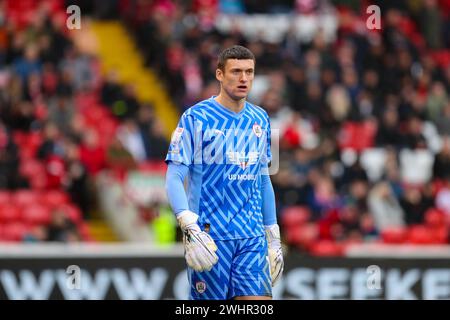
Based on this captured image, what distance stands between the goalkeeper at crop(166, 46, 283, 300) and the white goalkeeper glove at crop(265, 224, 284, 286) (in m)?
0.02

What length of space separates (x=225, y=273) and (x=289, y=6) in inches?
688

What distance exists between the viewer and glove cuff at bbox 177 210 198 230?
29.0 ft

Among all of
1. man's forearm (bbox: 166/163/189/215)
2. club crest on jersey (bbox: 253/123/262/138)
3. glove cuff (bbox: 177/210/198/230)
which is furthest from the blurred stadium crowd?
glove cuff (bbox: 177/210/198/230)

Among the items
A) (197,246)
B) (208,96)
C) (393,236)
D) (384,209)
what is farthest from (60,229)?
(197,246)

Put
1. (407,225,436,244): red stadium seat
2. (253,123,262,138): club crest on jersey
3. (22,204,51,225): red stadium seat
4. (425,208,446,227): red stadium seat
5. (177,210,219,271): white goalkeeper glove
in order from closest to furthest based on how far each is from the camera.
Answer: (177,210,219,271): white goalkeeper glove < (253,123,262,138): club crest on jersey < (22,204,51,225): red stadium seat < (407,225,436,244): red stadium seat < (425,208,446,227): red stadium seat

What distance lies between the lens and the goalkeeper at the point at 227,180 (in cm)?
910

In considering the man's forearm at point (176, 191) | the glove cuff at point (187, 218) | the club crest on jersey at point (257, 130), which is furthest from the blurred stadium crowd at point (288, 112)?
the glove cuff at point (187, 218)

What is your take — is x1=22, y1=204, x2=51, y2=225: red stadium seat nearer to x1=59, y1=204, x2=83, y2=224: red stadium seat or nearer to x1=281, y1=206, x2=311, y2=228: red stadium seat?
x1=59, y1=204, x2=83, y2=224: red stadium seat

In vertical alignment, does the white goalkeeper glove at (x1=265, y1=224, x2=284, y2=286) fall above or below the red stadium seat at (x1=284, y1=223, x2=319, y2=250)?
above

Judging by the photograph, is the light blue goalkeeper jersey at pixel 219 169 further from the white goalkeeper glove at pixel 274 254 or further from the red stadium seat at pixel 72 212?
the red stadium seat at pixel 72 212

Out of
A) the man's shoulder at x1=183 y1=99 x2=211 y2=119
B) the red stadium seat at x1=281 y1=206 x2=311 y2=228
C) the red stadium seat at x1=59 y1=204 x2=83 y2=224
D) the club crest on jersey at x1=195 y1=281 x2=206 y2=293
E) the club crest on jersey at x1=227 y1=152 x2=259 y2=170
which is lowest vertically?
the red stadium seat at x1=281 y1=206 x2=311 y2=228

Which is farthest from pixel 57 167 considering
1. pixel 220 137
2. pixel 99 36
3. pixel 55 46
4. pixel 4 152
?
pixel 220 137

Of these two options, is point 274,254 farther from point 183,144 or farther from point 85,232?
point 85,232

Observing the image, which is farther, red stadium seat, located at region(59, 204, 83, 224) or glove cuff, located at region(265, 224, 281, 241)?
red stadium seat, located at region(59, 204, 83, 224)
